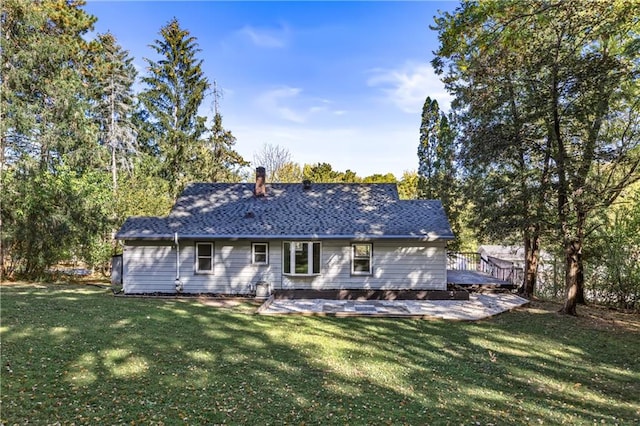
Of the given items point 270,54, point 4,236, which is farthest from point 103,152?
point 270,54

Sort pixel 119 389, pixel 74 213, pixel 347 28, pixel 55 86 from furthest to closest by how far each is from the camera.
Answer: pixel 55 86
pixel 74 213
pixel 347 28
pixel 119 389

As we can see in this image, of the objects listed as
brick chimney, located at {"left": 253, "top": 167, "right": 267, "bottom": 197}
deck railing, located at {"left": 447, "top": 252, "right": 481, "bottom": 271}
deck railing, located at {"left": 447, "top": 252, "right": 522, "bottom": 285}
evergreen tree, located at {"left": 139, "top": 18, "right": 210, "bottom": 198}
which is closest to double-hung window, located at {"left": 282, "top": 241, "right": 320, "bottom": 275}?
brick chimney, located at {"left": 253, "top": 167, "right": 267, "bottom": 197}

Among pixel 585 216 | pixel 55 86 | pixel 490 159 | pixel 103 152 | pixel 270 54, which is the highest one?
pixel 270 54

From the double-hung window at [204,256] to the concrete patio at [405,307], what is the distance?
2.89 metres

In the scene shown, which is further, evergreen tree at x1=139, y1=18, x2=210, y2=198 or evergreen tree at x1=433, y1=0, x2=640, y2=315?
evergreen tree at x1=139, y1=18, x2=210, y2=198

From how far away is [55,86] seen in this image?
17.0 metres

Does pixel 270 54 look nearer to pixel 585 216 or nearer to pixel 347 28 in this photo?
pixel 347 28

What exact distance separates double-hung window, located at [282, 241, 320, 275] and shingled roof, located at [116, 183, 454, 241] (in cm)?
54

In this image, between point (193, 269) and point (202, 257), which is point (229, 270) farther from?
point (193, 269)

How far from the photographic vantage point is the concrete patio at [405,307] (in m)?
9.97

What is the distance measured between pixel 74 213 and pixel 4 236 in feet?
8.11

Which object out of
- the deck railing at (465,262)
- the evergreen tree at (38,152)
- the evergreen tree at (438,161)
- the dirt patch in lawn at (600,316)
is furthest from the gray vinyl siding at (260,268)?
the deck railing at (465,262)

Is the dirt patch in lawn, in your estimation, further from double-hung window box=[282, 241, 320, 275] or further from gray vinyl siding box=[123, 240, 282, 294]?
gray vinyl siding box=[123, 240, 282, 294]

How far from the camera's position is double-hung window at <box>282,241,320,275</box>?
1315 centimetres
